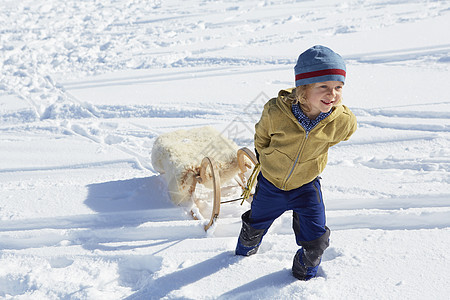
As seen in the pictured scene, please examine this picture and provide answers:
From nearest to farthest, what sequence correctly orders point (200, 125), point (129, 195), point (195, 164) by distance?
point (195, 164)
point (129, 195)
point (200, 125)

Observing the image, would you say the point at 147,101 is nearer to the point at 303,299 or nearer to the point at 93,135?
the point at 93,135

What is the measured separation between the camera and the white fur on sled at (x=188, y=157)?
2861 millimetres

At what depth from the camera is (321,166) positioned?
6.38ft

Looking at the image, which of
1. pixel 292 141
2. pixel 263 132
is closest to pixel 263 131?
pixel 263 132

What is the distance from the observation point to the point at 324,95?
1.66 m

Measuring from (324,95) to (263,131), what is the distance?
1.22 ft

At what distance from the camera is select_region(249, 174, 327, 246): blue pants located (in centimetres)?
196

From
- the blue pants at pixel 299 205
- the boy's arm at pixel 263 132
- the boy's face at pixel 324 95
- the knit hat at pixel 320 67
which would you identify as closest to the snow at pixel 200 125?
the blue pants at pixel 299 205

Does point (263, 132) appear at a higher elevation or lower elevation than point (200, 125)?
higher

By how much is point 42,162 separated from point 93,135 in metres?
0.67

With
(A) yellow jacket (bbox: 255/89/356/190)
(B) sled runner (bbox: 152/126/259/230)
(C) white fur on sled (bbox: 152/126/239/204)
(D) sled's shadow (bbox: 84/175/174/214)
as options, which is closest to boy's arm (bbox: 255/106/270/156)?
(A) yellow jacket (bbox: 255/89/356/190)

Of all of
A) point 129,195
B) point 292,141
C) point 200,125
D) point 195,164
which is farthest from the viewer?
point 200,125

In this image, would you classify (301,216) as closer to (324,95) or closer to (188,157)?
(324,95)

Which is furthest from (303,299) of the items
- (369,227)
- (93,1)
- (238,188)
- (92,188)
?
(93,1)
